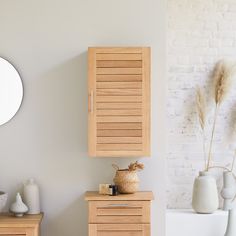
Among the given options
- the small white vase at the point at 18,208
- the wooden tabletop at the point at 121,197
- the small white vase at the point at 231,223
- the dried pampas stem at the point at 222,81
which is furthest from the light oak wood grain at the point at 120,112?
the small white vase at the point at 231,223

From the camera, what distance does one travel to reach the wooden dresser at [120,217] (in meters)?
3.70

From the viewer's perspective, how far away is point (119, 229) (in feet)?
12.1

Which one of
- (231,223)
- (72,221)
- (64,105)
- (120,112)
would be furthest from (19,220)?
(231,223)

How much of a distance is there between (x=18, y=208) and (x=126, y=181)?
776 millimetres

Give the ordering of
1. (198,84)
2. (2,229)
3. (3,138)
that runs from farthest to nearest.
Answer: (198,84) < (3,138) < (2,229)

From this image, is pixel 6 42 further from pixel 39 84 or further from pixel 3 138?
pixel 3 138

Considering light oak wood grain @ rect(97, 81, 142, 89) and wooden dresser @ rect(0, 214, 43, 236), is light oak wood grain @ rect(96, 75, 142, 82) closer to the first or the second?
light oak wood grain @ rect(97, 81, 142, 89)

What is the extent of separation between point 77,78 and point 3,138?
70cm

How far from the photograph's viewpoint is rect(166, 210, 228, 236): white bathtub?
14.1ft

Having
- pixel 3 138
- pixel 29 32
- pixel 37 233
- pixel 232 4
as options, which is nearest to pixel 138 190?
pixel 37 233

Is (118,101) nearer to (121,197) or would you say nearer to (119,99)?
(119,99)

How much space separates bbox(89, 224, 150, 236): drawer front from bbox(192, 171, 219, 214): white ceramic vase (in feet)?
2.46

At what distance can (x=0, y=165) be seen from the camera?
157 inches

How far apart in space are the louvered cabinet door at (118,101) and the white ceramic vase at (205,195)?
2.46 feet
